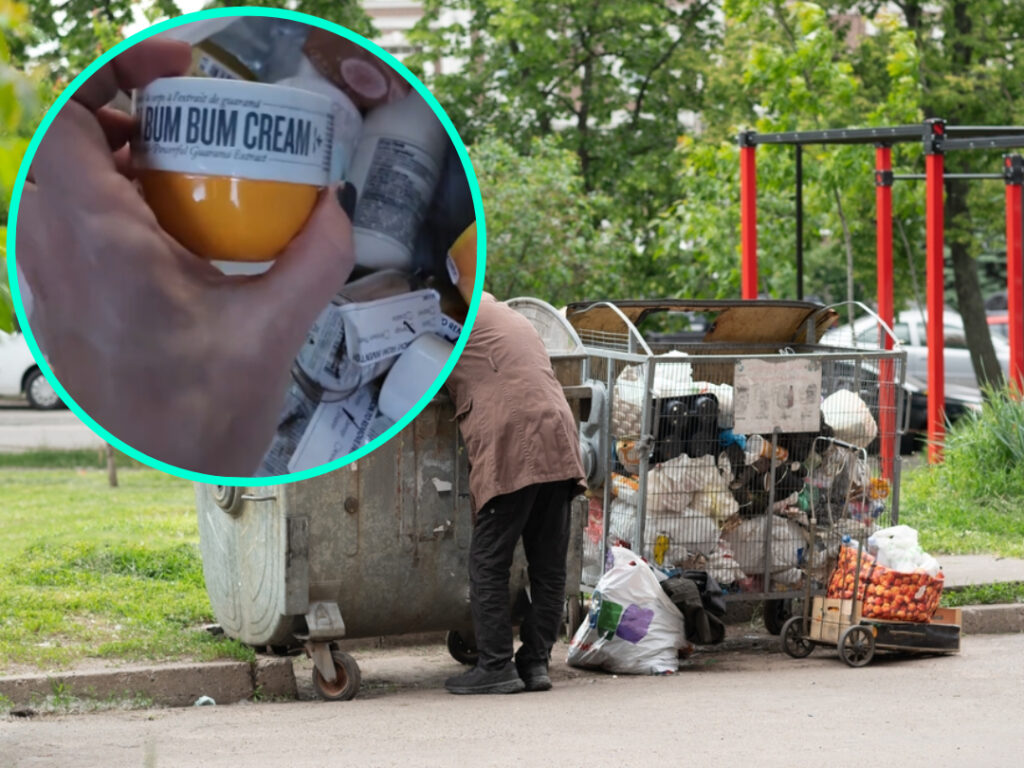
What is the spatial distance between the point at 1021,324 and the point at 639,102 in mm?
14486

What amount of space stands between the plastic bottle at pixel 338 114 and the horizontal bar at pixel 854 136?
9575mm

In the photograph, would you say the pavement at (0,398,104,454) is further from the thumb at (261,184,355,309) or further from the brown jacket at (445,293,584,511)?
the thumb at (261,184,355,309)

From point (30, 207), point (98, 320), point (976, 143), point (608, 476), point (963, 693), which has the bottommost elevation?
point (963, 693)

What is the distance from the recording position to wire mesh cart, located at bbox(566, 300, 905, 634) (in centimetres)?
702

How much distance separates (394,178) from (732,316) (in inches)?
202

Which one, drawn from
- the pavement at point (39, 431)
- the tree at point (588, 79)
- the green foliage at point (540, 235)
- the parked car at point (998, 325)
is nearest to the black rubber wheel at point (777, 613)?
the green foliage at point (540, 235)

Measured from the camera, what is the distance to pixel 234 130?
122 inches

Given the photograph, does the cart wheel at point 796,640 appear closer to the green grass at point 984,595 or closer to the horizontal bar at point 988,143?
the green grass at point 984,595

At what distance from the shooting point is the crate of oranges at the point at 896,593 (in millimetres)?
6926

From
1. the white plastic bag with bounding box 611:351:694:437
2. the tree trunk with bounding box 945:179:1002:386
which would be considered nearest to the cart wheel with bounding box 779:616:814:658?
the white plastic bag with bounding box 611:351:694:437

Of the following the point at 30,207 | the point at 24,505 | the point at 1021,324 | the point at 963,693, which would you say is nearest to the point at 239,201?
the point at 30,207

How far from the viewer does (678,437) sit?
7.04m

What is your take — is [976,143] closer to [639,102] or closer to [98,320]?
[98,320]

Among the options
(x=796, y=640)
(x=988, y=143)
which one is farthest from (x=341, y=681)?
(x=988, y=143)
